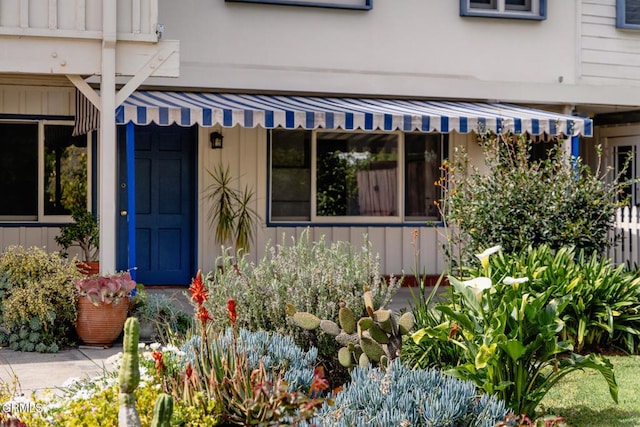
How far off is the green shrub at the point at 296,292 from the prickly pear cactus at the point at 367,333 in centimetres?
46

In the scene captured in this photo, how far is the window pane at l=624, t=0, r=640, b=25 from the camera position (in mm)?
15398

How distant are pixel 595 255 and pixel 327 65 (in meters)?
5.63

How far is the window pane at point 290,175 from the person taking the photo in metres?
14.6

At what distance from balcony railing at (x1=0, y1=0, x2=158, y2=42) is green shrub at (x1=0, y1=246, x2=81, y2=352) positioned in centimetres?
239

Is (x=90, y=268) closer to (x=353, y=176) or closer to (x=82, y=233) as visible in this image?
(x=82, y=233)

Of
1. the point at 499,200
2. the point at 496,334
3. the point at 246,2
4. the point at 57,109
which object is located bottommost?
the point at 496,334

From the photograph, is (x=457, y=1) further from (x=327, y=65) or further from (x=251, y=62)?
(x=251, y=62)

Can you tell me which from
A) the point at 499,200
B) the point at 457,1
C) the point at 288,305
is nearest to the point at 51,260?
the point at 288,305

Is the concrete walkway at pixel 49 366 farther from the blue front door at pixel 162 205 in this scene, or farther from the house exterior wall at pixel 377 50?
the house exterior wall at pixel 377 50

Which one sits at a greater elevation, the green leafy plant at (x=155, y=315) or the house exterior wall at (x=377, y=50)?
the house exterior wall at (x=377, y=50)

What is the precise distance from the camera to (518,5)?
49.6ft

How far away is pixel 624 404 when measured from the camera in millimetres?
7055

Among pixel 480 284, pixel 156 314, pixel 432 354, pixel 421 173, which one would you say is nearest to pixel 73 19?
pixel 156 314

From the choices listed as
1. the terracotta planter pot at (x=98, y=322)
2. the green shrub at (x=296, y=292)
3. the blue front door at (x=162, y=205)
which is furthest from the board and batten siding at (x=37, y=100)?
the green shrub at (x=296, y=292)
